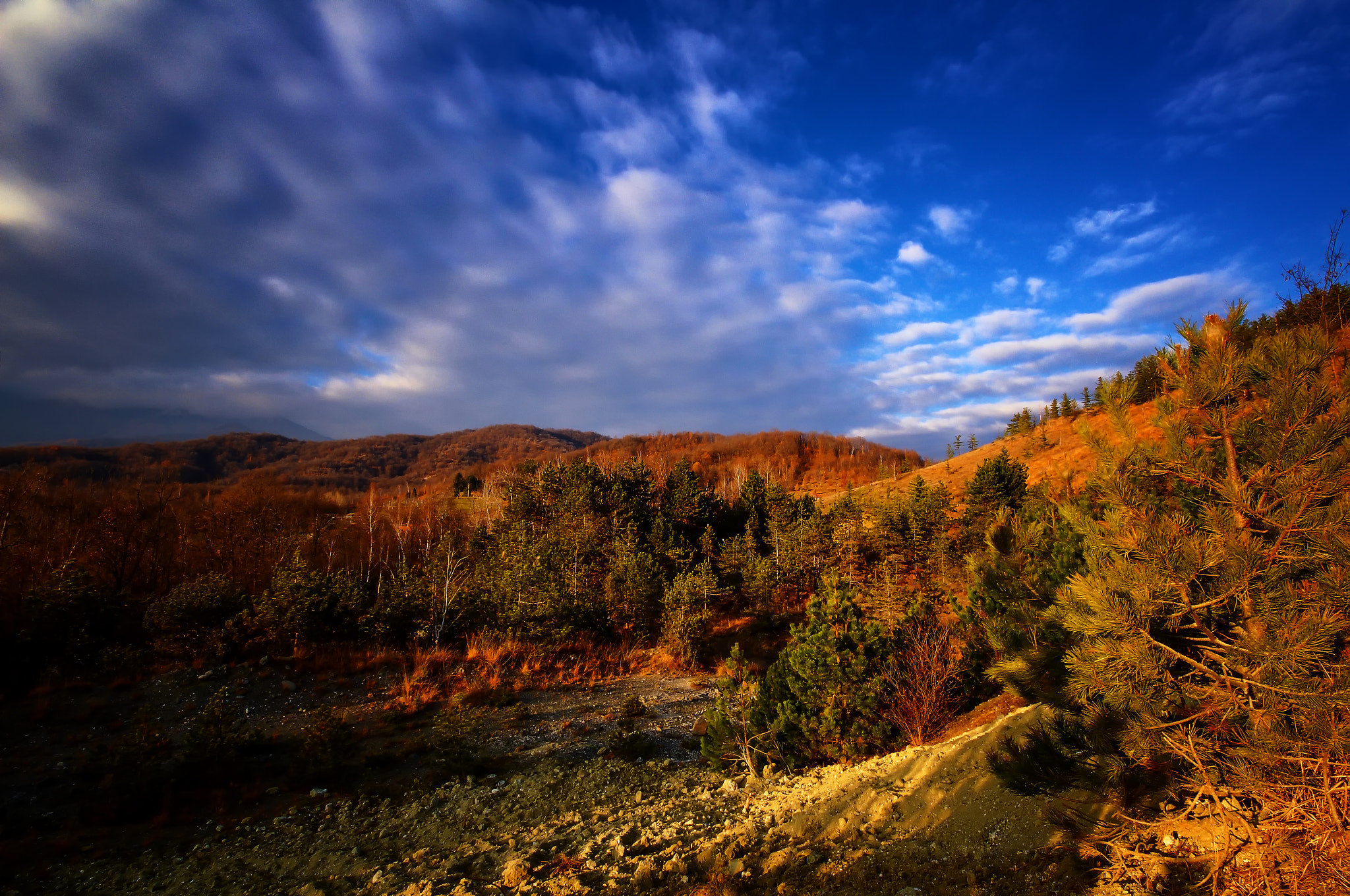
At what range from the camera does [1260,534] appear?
9.47 feet

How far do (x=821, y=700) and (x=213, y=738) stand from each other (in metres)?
8.86

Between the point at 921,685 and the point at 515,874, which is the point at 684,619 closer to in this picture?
the point at 921,685

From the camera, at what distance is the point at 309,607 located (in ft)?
43.5

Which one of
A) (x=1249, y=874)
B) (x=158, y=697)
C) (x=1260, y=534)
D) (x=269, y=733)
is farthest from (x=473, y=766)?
(x=1260, y=534)

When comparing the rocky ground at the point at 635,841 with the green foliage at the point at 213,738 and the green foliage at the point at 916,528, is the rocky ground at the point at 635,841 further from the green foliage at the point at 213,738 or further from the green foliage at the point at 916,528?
the green foliage at the point at 916,528

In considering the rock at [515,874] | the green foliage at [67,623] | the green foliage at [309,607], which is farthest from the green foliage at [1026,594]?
the green foliage at [67,623]

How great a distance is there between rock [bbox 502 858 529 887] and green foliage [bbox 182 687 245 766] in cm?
541

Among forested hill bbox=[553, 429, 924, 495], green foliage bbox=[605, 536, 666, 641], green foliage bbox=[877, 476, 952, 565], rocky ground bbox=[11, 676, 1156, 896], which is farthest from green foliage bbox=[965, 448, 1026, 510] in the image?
forested hill bbox=[553, 429, 924, 495]

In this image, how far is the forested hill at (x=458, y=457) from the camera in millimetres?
81062

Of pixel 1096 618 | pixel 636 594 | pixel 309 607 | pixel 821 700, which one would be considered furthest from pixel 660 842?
pixel 636 594

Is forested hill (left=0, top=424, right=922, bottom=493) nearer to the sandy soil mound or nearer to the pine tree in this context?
the sandy soil mound

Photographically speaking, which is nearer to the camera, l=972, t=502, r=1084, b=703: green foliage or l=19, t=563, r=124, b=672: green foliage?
l=972, t=502, r=1084, b=703: green foliage

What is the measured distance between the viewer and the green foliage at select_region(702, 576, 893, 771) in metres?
7.03

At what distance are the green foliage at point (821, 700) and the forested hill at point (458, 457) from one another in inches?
1979
